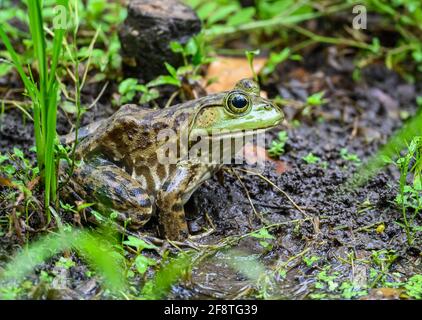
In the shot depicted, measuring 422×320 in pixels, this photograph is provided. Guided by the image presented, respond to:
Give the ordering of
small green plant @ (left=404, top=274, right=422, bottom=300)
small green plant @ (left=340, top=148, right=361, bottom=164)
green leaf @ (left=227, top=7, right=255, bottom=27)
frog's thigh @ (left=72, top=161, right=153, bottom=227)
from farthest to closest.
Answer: green leaf @ (left=227, top=7, right=255, bottom=27) → small green plant @ (left=340, top=148, right=361, bottom=164) → frog's thigh @ (left=72, top=161, right=153, bottom=227) → small green plant @ (left=404, top=274, right=422, bottom=300)

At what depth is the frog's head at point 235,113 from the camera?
4.46 metres

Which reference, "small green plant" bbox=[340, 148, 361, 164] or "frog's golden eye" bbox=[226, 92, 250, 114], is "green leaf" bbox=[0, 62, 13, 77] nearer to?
"frog's golden eye" bbox=[226, 92, 250, 114]

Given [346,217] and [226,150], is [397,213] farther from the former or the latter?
[226,150]

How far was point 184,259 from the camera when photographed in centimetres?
416

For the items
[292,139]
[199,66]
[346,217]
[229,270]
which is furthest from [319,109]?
[229,270]

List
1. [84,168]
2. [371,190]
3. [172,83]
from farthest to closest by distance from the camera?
[172,83], [371,190], [84,168]

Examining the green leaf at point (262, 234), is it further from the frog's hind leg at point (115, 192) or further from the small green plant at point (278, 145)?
the small green plant at point (278, 145)

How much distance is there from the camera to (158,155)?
15.1 feet

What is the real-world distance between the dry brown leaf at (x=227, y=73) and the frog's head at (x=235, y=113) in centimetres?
169

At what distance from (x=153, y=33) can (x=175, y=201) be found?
6.91ft

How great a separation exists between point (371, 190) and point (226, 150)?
132 centimetres

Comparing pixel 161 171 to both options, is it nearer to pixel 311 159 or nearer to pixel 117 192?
pixel 117 192

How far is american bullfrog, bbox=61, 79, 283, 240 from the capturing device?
14.3 feet

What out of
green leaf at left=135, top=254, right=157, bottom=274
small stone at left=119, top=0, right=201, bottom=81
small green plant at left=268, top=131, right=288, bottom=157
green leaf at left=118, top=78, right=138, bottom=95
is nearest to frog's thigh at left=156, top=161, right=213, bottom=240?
green leaf at left=135, top=254, right=157, bottom=274
